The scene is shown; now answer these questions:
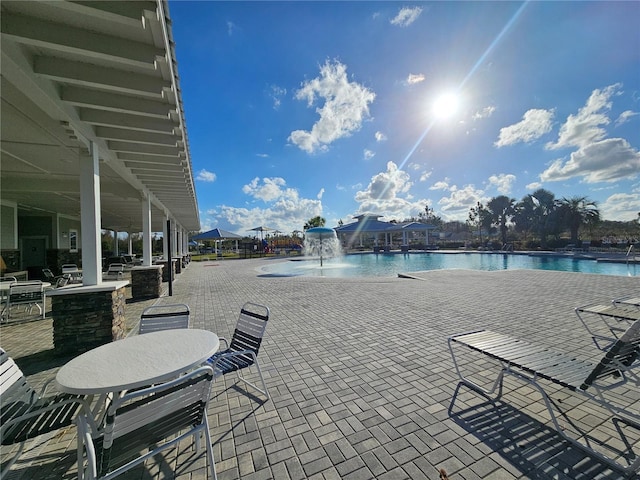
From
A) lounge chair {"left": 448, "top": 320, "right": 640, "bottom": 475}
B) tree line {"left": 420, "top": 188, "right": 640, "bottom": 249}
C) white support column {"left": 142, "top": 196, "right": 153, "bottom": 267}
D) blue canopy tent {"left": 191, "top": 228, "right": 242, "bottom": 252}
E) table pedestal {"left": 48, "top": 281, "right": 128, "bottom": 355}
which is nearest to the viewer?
lounge chair {"left": 448, "top": 320, "right": 640, "bottom": 475}

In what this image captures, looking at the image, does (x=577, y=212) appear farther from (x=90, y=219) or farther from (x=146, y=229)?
(x=90, y=219)

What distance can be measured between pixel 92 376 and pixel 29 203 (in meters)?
14.2

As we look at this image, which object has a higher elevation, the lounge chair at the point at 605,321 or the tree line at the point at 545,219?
the tree line at the point at 545,219

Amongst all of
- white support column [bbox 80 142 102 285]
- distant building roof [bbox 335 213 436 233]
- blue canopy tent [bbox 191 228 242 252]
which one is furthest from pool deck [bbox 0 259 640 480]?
distant building roof [bbox 335 213 436 233]

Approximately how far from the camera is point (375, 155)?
1836 cm

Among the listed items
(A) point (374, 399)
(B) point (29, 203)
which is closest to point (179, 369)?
(A) point (374, 399)

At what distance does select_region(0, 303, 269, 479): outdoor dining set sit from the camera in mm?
1438

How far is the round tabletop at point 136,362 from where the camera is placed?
1695 mm

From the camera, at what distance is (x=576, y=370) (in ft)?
7.59

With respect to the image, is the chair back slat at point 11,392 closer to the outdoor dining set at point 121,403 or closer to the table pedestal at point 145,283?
the outdoor dining set at point 121,403

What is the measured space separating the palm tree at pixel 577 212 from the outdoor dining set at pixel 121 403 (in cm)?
4000

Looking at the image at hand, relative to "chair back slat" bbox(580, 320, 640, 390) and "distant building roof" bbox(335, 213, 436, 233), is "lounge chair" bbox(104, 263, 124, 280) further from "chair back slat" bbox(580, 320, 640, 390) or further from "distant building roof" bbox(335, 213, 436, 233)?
"distant building roof" bbox(335, 213, 436, 233)

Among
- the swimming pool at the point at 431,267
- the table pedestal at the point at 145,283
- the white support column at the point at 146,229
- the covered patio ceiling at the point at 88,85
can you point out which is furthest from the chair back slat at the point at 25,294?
the swimming pool at the point at 431,267

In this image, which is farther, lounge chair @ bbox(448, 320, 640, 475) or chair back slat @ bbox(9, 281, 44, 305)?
chair back slat @ bbox(9, 281, 44, 305)
